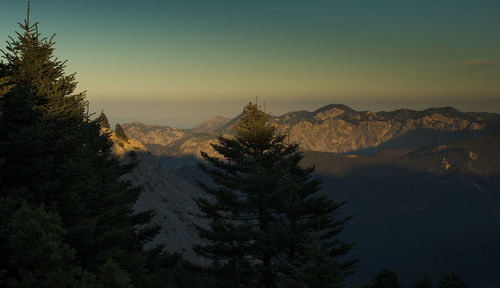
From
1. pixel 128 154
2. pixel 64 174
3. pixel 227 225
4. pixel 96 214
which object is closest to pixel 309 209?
pixel 227 225

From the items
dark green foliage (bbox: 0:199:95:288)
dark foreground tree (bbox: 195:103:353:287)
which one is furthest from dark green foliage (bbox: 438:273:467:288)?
dark green foliage (bbox: 0:199:95:288)

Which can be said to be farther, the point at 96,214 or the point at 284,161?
the point at 284,161

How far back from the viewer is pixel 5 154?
12531 millimetres

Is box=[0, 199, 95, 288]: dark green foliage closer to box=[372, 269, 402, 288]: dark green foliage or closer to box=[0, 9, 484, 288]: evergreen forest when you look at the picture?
box=[0, 9, 484, 288]: evergreen forest

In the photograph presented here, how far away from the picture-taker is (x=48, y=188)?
1183cm

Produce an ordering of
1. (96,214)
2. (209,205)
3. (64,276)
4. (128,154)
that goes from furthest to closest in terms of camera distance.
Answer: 1. (128,154)
2. (209,205)
3. (96,214)
4. (64,276)

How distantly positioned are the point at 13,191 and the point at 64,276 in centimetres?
447

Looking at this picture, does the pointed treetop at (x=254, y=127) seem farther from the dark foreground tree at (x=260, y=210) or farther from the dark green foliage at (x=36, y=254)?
the dark green foliage at (x=36, y=254)

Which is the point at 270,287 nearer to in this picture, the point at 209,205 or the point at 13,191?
the point at 209,205

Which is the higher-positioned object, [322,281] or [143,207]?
[322,281]

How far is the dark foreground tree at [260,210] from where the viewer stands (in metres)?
19.1

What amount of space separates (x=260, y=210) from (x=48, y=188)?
37.5 feet

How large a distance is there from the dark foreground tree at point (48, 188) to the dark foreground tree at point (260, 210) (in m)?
6.37

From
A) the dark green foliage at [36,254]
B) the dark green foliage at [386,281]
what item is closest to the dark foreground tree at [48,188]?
the dark green foliage at [36,254]
